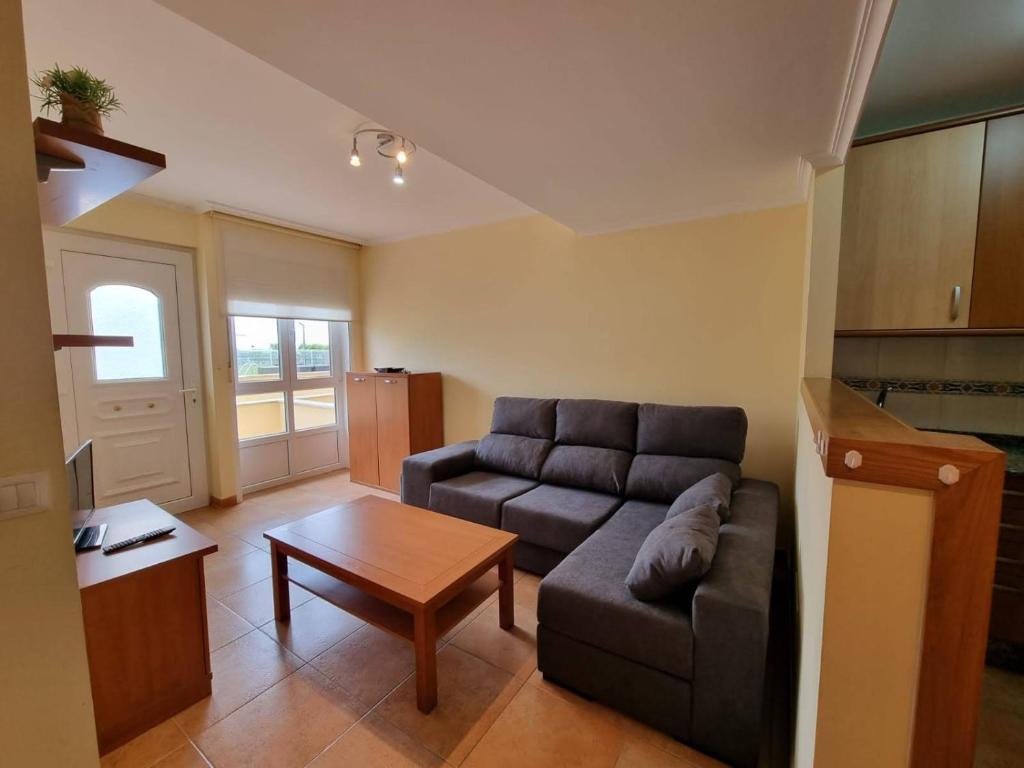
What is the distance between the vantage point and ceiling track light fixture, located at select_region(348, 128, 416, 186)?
7.31ft

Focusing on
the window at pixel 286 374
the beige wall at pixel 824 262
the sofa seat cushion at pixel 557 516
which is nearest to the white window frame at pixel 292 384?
the window at pixel 286 374

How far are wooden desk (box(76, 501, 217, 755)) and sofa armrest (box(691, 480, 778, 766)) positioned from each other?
74.0 inches

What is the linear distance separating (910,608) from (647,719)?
122 cm

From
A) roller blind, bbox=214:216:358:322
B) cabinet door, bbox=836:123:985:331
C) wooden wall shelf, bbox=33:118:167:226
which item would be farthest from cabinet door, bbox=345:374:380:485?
cabinet door, bbox=836:123:985:331

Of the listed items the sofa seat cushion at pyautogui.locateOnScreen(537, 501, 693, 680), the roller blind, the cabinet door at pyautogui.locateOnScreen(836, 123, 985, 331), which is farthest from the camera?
the roller blind

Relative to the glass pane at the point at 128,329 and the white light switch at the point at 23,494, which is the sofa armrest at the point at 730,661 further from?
the glass pane at the point at 128,329

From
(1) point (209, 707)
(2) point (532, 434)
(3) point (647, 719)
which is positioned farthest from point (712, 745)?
(2) point (532, 434)

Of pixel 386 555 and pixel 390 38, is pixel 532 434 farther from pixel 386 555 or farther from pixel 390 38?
pixel 390 38

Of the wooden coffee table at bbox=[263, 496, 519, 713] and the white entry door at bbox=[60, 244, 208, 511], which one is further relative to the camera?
the white entry door at bbox=[60, 244, 208, 511]

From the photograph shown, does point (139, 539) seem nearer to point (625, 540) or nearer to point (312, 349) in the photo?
point (625, 540)

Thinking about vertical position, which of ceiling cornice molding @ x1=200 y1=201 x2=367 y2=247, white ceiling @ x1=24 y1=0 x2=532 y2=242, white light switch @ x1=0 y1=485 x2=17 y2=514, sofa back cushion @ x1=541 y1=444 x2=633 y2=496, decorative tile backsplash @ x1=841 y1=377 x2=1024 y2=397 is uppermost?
ceiling cornice molding @ x1=200 y1=201 x2=367 y2=247

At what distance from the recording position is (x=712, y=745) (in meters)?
1.42

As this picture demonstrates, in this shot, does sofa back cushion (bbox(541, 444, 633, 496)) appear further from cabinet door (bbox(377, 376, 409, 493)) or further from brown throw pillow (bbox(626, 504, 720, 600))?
cabinet door (bbox(377, 376, 409, 493))

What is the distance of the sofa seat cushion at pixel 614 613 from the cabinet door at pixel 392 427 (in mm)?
2404
